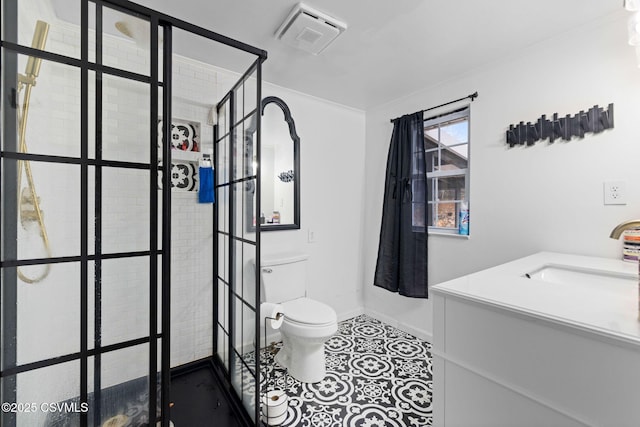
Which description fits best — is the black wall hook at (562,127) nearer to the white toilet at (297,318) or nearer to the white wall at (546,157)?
the white wall at (546,157)

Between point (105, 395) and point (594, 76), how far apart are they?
2947mm

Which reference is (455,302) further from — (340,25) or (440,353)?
(340,25)

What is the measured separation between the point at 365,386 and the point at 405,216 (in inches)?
57.3

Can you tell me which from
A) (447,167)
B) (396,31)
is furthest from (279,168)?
(447,167)

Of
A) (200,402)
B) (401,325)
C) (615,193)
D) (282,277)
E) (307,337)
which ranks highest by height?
(615,193)

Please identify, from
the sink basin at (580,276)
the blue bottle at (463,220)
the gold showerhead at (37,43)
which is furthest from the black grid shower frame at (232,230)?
the blue bottle at (463,220)

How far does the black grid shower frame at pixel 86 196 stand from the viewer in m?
0.78

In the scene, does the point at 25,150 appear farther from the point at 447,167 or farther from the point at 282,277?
the point at 447,167

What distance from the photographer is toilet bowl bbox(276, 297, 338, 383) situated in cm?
181

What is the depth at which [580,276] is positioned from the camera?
1337 mm

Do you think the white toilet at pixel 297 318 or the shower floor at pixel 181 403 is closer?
the shower floor at pixel 181 403

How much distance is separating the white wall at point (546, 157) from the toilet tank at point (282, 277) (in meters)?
1.16

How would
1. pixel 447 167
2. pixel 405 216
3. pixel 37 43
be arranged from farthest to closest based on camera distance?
pixel 405 216 < pixel 447 167 < pixel 37 43

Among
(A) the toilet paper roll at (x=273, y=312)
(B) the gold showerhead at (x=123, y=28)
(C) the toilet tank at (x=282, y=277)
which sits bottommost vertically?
(A) the toilet paper roll at (x=273, y=312)
